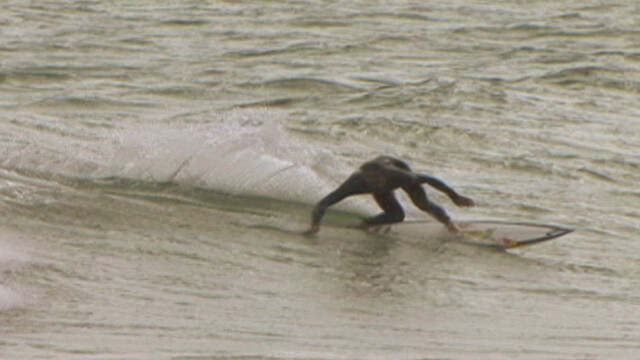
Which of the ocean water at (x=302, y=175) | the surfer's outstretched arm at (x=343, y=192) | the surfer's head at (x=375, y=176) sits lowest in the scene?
the ocean water at (x=302, y=175)

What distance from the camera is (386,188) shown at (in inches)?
611

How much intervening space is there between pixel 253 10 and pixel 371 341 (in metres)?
25.9

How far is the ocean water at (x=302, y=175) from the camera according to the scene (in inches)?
462

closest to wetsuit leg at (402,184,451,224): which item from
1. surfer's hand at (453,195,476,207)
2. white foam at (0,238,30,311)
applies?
surfer's hand at (453,195,476,207)

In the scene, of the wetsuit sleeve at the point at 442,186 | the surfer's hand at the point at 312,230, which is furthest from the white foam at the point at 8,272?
the wetsuit sleeve at the point at 442,186

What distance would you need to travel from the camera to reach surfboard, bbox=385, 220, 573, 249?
1568 centimetres

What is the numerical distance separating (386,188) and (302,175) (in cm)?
284

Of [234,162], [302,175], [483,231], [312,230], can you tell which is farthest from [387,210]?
[234,162]

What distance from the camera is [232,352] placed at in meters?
10.3

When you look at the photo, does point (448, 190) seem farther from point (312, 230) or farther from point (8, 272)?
point (8, 272)

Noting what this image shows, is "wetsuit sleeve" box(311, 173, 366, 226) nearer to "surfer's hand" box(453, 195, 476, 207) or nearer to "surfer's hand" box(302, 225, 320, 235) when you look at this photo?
"surfer's hand" box(302, 225, 320, 235)

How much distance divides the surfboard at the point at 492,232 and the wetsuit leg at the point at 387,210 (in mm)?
149

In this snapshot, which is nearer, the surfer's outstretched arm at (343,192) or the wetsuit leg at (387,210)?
the surfer's outstretched arm at (343,192)

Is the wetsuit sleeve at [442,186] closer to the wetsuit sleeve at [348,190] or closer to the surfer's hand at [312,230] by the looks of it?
the wetsuit sleeve at [348,190]
